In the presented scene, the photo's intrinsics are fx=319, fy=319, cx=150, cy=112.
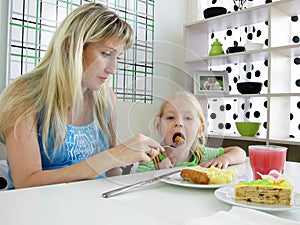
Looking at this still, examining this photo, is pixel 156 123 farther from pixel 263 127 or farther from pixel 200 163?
pixel 263 127

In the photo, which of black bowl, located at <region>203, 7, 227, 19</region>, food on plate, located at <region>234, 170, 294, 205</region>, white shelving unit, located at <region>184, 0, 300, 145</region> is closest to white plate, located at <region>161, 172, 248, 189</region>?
food on plate, located at <region>234, 170, 294, 205</region>

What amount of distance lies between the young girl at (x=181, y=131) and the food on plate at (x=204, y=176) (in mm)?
51

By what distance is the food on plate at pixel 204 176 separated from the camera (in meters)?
0.75

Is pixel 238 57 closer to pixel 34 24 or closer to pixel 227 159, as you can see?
pixel 34 24

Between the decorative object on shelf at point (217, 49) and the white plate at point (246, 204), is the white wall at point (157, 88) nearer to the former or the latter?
the white plate at point (246, 204)

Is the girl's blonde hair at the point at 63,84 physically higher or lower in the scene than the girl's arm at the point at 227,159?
higher

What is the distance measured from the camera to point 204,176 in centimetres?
75

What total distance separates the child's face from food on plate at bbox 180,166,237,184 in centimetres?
7

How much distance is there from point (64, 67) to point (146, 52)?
317mm

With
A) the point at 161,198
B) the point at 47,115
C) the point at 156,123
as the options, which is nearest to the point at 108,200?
the point at 161,198

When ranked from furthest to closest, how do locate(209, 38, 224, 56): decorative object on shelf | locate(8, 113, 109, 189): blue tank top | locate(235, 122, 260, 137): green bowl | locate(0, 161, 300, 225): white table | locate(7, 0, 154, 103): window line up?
locate(209, 38, 224, 56): decorative object on shelf < locate(235, 122, 260, 137): green bowl < locate(7, 0, 154, 103): window < locate(8, 113, 109, 189): blue tank top < locate(0, 161, 300, 225): white table

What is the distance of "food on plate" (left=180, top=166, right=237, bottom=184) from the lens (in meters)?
0.75

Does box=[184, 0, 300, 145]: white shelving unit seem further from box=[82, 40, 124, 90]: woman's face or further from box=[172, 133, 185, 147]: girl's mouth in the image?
box=[172, 133, 185, 147]: girl's mouth

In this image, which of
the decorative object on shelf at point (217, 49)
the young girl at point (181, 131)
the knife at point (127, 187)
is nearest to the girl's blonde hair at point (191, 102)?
the young girl at point (181, 131)
